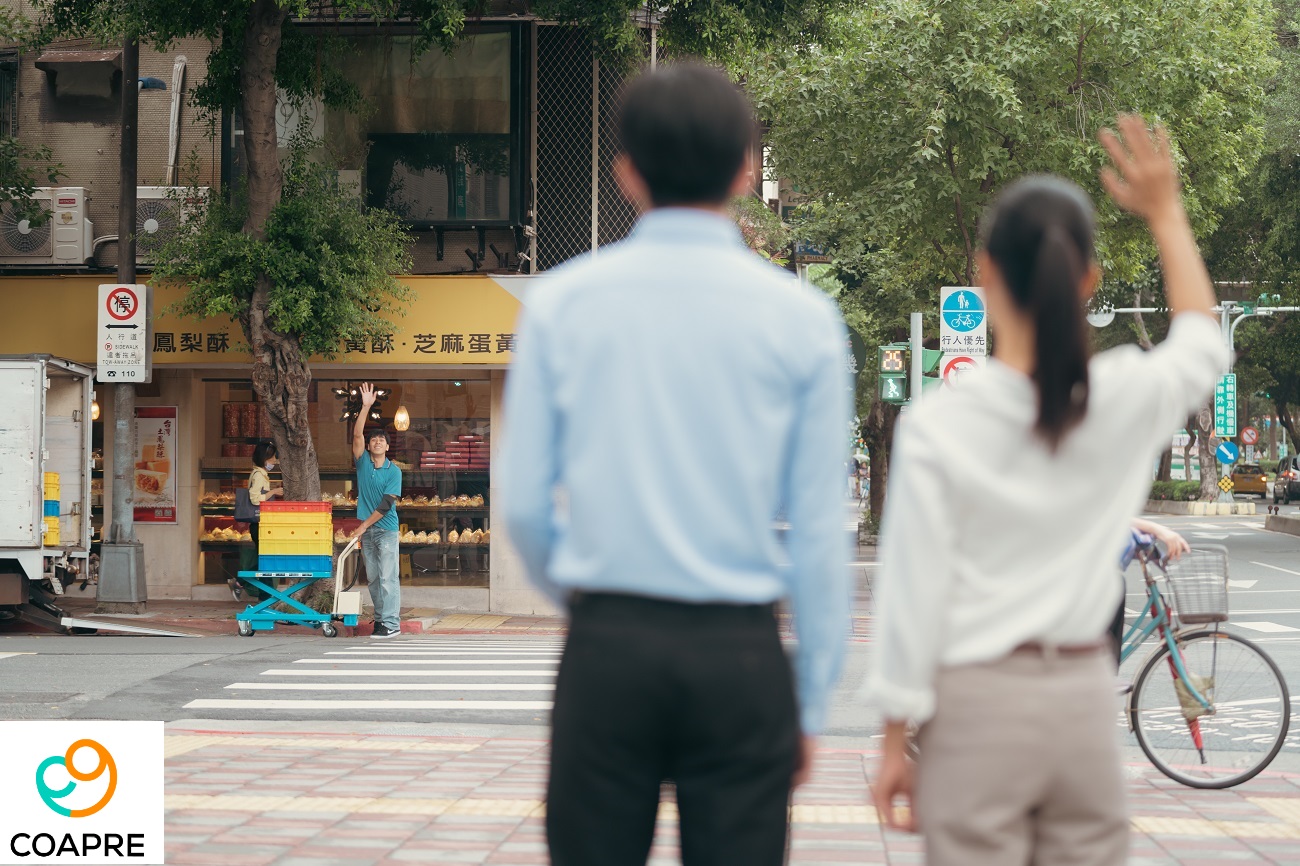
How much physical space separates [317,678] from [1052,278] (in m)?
9.36

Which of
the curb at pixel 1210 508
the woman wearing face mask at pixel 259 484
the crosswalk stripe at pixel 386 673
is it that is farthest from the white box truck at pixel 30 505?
the curb at pixel 1210 508

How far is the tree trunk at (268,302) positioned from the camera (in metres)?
15.1

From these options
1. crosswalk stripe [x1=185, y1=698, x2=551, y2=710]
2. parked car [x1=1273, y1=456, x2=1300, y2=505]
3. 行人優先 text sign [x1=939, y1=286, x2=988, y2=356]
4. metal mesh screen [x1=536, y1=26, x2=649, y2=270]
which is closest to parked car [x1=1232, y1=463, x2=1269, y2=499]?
parked car [x1=1273, y1=456, x2=1300, y2=505]

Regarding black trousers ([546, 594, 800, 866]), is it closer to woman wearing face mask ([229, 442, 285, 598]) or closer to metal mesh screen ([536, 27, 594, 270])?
woman wearing face mask ([229, 442, 285, 598])

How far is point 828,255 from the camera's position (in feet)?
105

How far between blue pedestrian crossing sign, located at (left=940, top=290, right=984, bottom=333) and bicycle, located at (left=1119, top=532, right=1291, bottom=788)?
619cm

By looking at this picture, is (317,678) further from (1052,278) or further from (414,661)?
(1052,278)

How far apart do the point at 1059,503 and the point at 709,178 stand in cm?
80

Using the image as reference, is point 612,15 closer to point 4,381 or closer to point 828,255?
point 4,381

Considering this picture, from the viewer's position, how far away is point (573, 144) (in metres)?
18.1

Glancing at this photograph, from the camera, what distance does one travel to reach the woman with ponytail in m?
2.39

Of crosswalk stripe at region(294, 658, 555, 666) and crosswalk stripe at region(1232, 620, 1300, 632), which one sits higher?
crosswalk stripe at region(294, 658, 555, 666)

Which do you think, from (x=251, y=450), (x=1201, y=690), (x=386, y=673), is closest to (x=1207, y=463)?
(x=251, y=450)

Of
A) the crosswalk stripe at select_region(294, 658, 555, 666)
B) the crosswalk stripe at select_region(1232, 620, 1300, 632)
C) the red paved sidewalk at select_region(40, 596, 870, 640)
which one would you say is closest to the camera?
the crosswalk stripe at select_region(294, 658, 555, 666)
